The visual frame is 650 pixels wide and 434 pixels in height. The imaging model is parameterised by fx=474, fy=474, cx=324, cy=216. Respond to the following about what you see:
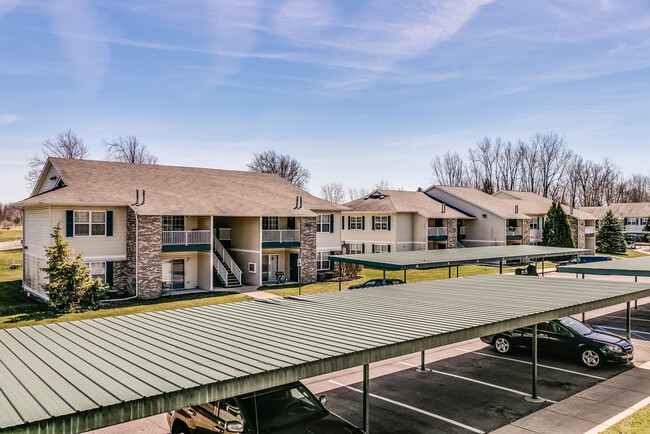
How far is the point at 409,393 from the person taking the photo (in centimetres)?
1291

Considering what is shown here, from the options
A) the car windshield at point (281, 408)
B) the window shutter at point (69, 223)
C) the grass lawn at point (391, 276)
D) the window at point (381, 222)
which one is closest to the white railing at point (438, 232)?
the grass lawn at point (391, 276)

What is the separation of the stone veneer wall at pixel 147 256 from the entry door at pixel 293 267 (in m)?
9.96

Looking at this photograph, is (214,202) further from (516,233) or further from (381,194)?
(516,233)

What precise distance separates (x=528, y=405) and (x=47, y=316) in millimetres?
20718

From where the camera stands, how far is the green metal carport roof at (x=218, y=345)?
5848 millimetres

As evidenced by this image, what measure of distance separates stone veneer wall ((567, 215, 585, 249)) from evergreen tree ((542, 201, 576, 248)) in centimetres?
368

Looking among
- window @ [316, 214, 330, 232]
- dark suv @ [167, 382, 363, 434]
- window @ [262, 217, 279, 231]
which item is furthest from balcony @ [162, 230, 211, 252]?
dark suv @ [167, 382, 363, 434]

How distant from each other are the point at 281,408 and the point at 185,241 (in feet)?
73.4

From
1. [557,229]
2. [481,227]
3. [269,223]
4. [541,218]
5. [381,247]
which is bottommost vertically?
[381,247]

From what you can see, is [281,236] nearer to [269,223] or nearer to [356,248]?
[269,223]

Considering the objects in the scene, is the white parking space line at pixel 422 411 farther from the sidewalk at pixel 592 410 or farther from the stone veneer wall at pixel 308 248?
the stone veneer wall at pixel 308 248

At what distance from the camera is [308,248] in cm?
3400

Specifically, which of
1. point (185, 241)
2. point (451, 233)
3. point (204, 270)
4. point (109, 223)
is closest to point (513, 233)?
point (451, 233)

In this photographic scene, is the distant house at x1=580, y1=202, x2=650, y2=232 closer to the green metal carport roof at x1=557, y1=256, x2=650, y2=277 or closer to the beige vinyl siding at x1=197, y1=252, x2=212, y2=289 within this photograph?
the green metal carport roof at x1=557, y1=256, x2=650, y2=277
